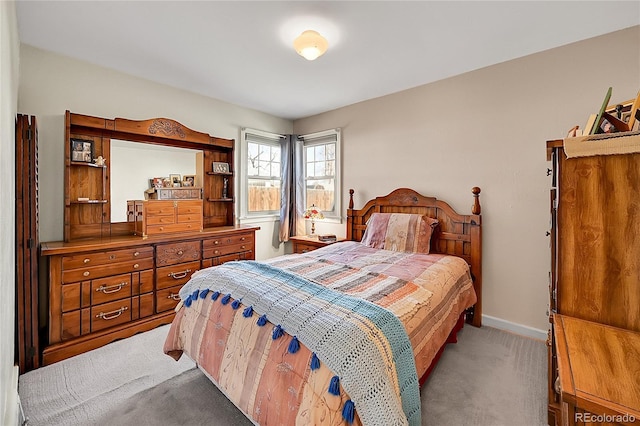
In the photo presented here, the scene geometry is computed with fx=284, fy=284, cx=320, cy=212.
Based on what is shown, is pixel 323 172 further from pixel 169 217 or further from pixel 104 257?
pixel 104 257

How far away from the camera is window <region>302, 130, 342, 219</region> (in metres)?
4.11

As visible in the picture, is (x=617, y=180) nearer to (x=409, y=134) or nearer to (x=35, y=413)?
(x=409, y=134)

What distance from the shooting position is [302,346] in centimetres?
128

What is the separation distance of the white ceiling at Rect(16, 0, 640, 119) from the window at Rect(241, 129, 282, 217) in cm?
109

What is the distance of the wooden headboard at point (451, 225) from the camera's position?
9.31ft

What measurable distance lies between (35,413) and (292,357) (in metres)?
1.71

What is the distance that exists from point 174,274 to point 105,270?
593mm

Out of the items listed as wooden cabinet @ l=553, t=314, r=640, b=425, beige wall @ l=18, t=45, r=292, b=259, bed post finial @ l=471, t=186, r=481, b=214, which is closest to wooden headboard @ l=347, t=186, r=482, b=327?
bed post finial @ l=471, t=186, r=481, b=214

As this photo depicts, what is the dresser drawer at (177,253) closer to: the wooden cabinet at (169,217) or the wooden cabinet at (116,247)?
the wooden cabinet at (116,247)

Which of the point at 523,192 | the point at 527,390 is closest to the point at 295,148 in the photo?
the point at 523,192

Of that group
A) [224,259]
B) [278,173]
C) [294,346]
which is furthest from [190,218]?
[294,346]

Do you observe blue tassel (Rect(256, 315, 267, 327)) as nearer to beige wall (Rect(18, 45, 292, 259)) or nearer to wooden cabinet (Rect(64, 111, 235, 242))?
wooden cabinet (Rect(64, 111, 235, 242))

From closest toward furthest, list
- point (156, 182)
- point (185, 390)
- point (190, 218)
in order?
1. point (185, 390)
2. point (156, 182)
3. point (190, 218)

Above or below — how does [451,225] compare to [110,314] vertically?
above
